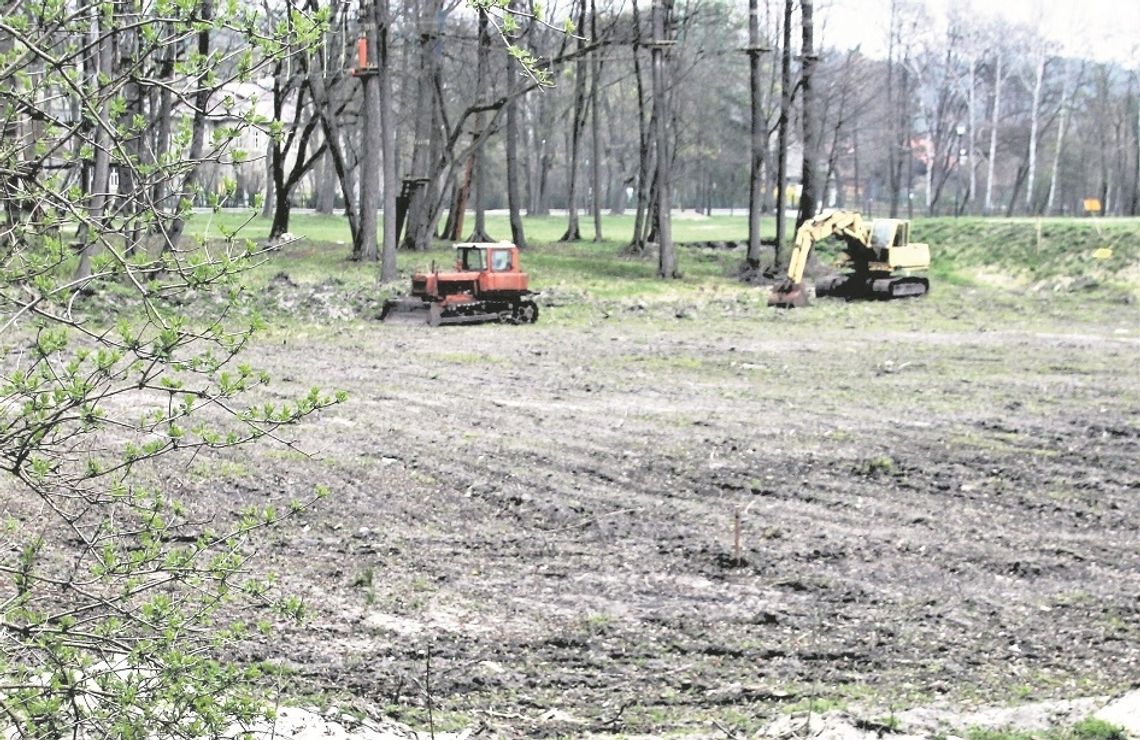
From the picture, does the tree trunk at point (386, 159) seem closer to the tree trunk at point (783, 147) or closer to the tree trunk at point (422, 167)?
the tree trunk at point (422, 167)

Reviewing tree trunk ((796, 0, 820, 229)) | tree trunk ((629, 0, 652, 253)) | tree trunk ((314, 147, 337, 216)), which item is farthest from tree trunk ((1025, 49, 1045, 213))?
tree trunk ((314, 147, 337, 216))

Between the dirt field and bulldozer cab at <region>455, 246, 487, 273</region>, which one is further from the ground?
bulldozer cab at <region>455, 246, 487, 273</region>

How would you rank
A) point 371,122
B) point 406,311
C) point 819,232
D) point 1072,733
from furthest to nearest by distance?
point 371,122
point 819,232
point 406,311
point 1072,733

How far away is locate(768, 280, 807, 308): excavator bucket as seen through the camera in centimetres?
2877

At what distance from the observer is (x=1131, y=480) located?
13.2 meters

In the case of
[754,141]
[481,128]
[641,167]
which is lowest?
[641,167]

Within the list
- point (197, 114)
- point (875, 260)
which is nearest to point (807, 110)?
point (875, 260)

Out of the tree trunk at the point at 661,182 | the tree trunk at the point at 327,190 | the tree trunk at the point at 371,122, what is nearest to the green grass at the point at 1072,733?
the tree trunk at the point at 371,122

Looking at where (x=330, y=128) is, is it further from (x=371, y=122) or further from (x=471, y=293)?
(x=471, y=293)

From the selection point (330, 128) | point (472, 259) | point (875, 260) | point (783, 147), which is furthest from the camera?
point (783, 147)

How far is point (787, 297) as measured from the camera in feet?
94.4

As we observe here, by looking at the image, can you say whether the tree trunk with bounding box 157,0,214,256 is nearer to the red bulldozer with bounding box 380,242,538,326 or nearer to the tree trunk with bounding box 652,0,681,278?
the red bulldozer with bounding box 380,242,538,326

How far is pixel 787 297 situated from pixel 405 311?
794 cm

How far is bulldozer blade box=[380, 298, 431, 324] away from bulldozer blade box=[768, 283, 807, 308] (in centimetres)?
757
